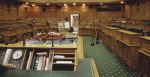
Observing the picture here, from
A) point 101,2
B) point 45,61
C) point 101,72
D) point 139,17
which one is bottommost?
point 101,72

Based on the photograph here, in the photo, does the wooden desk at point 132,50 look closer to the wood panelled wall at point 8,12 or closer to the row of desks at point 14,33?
the row of desks at point 14,33

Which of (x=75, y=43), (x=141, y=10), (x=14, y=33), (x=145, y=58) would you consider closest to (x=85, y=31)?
(x=141, y=10)

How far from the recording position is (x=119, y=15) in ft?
62.0

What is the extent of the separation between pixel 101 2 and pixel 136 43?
1166cm

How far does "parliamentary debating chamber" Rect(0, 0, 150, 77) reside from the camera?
415 centimetres

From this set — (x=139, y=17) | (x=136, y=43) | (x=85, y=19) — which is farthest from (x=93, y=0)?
(x=136, y=43)

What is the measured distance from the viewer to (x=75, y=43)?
5.46 meters

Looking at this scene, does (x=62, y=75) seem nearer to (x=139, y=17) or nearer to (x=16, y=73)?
(x=16, y=73)

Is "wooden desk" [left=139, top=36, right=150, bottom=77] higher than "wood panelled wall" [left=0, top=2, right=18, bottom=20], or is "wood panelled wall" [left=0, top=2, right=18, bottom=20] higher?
"wood panelled wall" [left=0, top=2, right=18, bottom=20]

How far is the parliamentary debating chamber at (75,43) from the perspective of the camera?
415 cm

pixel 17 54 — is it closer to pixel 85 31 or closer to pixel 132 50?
pixel 132 50

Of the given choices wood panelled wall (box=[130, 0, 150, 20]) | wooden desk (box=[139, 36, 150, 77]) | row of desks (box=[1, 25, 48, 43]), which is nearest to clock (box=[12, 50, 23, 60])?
wooden desk (box=[139, 36, 150, 77])

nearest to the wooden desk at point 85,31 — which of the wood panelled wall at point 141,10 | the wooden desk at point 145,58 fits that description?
the wood panelled wall at point 141,10

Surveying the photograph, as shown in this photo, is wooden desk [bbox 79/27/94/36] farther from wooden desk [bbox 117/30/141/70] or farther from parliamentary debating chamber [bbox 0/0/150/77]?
wooden desk [bbox 117/30/141/70]
